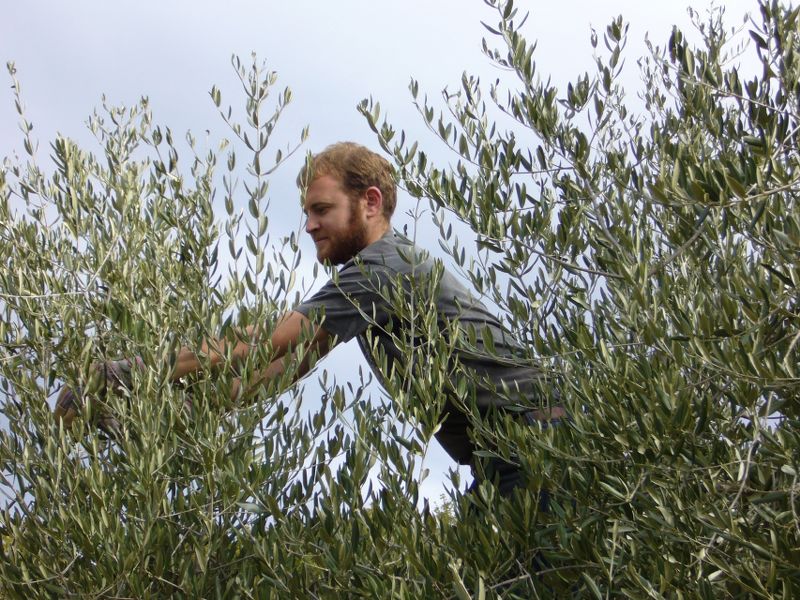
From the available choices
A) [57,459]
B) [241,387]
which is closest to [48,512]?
[57,459]

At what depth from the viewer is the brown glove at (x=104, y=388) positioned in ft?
13.2

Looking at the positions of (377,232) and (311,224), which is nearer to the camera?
(311,224)

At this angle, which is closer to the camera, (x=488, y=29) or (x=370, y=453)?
(x=370, y=453)

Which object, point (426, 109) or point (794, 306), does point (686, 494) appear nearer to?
point (794, 306)

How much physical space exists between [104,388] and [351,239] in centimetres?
137

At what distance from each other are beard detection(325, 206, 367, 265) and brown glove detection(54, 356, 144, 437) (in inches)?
47.1

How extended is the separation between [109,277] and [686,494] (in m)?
2.63

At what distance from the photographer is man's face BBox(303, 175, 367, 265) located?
15.7ft

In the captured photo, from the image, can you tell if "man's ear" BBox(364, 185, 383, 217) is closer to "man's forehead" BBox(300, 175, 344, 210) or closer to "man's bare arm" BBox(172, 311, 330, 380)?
"man's forehead" BBox(300, 175, 344, 210)

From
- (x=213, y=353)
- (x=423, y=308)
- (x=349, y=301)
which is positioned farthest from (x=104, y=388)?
(x=423, y=308)

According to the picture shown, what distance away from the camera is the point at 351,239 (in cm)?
483

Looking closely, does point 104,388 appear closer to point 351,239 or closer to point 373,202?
point 351,239

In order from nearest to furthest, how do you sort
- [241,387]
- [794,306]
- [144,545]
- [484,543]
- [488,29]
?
[794,306] < [484,543] < [144,545] < [241,387] < [488,29]

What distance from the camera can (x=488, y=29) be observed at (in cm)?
419
